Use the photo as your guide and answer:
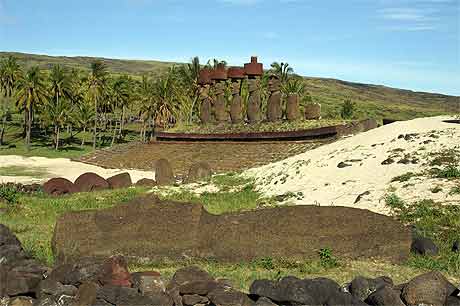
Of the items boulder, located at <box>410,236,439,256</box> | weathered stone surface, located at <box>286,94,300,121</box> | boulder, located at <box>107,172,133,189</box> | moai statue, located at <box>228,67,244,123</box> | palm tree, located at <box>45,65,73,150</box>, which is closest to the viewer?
boulder, located at <box>410,236,439,256</box>

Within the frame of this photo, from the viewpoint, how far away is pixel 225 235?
10.3 m

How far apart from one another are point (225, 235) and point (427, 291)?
421 centimetres

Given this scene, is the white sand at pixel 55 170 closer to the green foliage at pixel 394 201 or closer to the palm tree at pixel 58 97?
the green foliage at pixel 394 201

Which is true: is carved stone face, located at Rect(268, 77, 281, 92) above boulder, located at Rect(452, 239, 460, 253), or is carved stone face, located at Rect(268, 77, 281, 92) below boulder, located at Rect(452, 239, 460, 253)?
above

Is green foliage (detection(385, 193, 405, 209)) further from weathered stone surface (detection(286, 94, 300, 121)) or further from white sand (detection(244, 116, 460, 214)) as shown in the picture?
weathered stone surface (detection(286, 94, 300, 121))

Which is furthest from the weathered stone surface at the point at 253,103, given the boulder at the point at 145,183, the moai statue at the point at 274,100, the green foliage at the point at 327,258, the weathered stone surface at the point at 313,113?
the green foliage at the point at 327,258

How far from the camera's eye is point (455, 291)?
7.14 m

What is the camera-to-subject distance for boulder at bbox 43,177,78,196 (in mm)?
22703

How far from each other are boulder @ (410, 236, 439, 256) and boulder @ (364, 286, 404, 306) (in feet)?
12.6

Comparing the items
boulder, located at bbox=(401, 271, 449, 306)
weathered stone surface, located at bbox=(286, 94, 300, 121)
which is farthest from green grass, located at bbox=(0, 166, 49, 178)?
boulder, located at bbox=(401, 271, 449, 306)

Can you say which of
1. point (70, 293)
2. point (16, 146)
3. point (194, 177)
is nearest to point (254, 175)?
point (194, 177)

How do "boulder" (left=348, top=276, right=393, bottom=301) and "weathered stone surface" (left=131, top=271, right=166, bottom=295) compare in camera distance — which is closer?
"boulder" (left=348, top=276, right=393, bottom=301)

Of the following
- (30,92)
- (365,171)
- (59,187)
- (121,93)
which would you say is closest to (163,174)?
(59,187)

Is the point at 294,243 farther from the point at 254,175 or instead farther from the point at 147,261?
the point at 254,175
